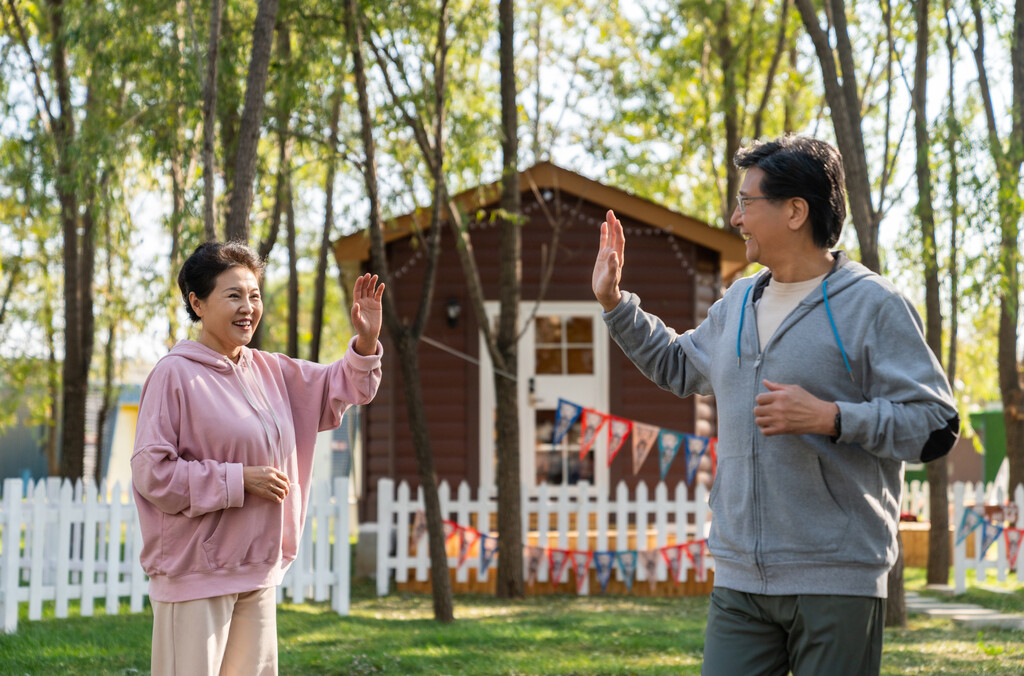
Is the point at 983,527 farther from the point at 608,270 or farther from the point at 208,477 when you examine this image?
the point at 208,477

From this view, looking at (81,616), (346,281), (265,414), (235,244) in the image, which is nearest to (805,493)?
(265,414)

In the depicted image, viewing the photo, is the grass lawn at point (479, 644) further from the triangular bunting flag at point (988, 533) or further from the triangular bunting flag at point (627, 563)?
the triangular bunting flag at point (988, 533)

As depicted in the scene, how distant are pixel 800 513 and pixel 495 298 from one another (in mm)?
9793

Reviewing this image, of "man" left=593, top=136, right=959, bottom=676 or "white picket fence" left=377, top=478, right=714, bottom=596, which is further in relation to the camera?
"white picket fence" left=377, top=478, right=714, bottom=596

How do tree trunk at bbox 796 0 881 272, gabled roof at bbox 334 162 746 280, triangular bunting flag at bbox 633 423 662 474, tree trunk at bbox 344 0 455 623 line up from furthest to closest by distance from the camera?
gabled roof at bbox 334 162 746 280, triangular bunting flag at bbox 633 423 662 474, tree trunk at bbox 344 0 455 623, tree trunk at bbox 796 0 881 272

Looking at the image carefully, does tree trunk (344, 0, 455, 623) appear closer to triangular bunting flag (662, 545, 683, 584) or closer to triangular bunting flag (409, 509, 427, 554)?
triangular bunting flag (409, 509, 427, 554)

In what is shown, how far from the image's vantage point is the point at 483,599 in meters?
9.94

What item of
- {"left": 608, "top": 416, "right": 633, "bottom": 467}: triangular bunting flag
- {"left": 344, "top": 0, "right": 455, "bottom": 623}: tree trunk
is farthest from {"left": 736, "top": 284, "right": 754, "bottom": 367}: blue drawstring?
{"left": 608, "top": 416, "right": 633, "bottom": 467}: triangular bunting flag

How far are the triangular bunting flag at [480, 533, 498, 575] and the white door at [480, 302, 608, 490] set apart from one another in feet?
5.78

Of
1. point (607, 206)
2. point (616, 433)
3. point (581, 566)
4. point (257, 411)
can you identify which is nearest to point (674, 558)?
point (581, 566)

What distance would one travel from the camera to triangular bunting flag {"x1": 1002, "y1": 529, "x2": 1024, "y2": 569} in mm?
10656

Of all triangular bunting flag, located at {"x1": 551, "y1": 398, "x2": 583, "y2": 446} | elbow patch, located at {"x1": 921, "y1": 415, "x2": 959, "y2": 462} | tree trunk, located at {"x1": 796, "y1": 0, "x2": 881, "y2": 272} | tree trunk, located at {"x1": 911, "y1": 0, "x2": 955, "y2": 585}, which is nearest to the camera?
elbow patch, located at {"x1": 921, "y1": 415, "x2": 959, "y2": 462}

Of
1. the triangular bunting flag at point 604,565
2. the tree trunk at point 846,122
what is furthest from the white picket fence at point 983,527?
the tree trunk at point 846,122

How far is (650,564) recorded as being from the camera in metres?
10.6
